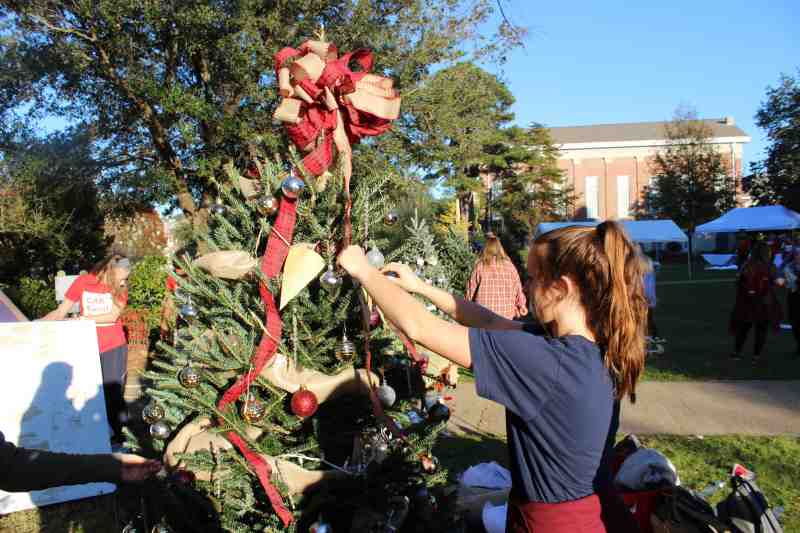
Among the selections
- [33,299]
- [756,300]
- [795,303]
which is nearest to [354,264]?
[756,300]

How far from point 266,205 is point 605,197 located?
61.1 m

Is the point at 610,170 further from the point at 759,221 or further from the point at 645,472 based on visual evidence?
the point at 645,472

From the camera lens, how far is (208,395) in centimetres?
231

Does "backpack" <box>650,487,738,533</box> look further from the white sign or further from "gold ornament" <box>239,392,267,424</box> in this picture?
the white sign

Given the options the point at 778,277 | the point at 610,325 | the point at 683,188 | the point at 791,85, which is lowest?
the point at 778,277

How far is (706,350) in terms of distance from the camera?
909cm

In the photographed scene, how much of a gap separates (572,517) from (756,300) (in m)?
7.81

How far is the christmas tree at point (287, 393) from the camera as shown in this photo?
2.21 meters

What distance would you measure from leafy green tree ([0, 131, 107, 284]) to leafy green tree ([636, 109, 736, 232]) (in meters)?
36.8

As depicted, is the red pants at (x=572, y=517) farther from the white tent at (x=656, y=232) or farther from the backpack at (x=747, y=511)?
the white tent at (x=656, y=232)

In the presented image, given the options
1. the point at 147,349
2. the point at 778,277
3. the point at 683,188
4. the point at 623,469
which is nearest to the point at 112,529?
the point at 623,469

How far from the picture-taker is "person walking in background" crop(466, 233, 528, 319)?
7.21 meters

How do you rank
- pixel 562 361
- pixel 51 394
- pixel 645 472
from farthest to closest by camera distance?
pixel 51 394, pixel 645 472, pixel 562 361

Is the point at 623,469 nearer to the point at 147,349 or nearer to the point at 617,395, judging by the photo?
the point at 617,395
